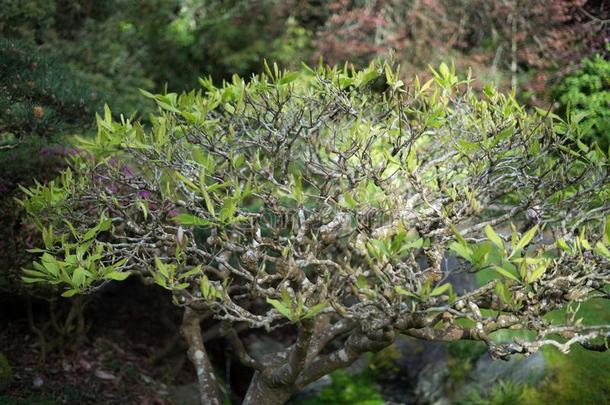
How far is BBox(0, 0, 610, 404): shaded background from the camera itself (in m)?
4.30

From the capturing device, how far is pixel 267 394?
3.70 meters

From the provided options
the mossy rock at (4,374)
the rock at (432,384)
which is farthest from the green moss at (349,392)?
the mossy rock at (4,374)

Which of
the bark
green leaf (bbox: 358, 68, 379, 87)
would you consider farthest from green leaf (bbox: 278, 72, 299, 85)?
the bark

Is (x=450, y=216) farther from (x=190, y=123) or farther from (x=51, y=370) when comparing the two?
(x=51, y=370)

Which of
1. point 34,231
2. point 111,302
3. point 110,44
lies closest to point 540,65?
point 110,44

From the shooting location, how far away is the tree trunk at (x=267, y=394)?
3.66 m

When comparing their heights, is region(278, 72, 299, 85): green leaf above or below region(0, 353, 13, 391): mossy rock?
above

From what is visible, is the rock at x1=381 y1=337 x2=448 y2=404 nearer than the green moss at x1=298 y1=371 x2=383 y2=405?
Yes

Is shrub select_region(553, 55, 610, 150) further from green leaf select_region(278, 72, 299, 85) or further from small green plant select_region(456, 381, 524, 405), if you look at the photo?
green leaf select_region(278, 72, 299, 85)

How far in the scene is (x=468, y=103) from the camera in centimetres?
346

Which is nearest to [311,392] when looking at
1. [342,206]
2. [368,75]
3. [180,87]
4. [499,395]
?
[499,395]

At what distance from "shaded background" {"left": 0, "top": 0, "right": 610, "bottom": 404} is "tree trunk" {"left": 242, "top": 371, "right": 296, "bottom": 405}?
5.21 feet

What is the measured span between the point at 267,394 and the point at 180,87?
322 inches

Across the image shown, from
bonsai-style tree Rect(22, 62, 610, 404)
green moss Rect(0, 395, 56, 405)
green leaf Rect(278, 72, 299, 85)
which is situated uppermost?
green leaf Rect(278, 72, 299, 85)
